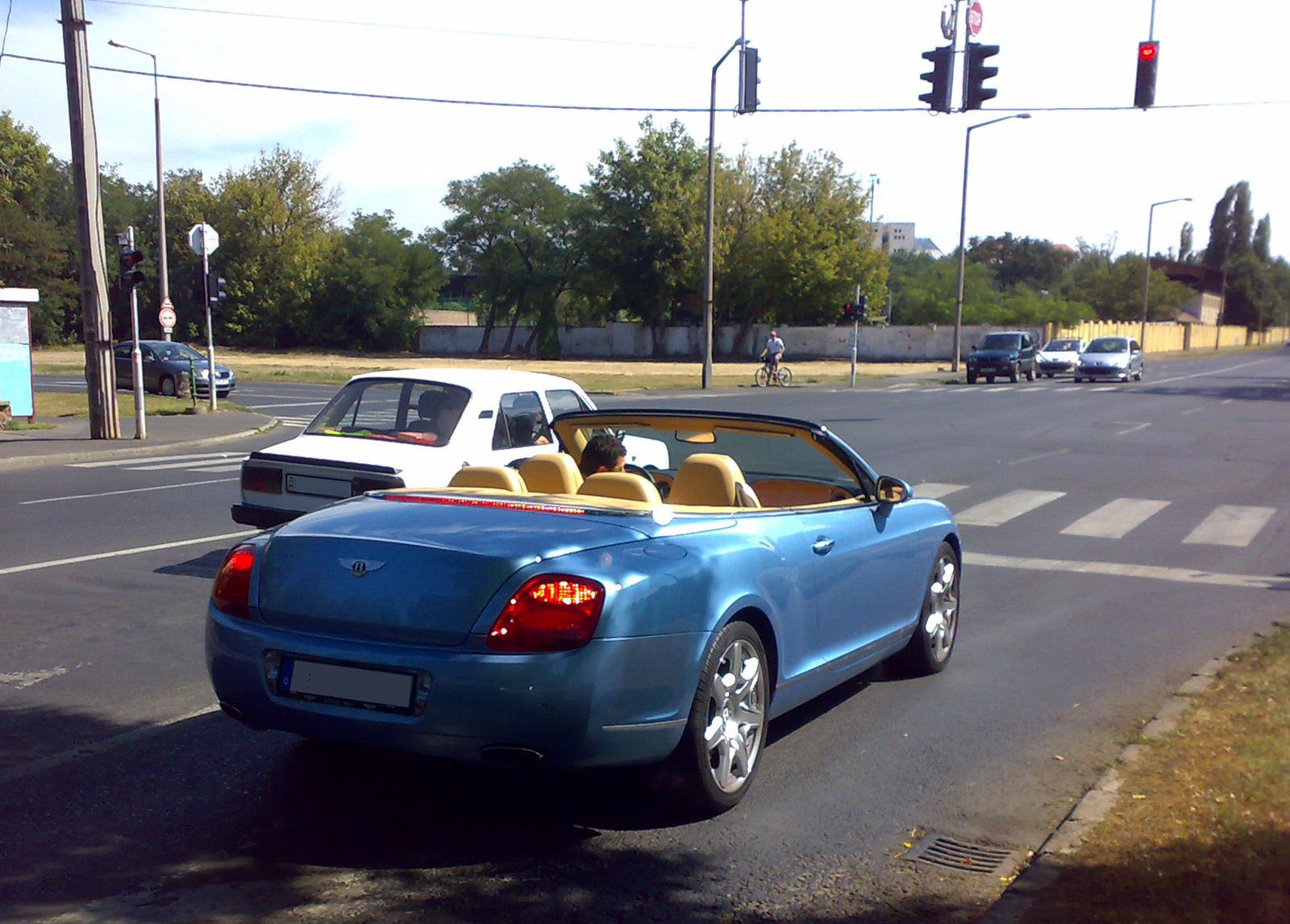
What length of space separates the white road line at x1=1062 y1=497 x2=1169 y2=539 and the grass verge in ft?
19.8

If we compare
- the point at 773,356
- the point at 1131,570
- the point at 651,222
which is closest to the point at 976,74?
the point at 1131,570

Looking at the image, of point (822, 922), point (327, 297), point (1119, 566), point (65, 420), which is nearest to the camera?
point (822, 922)

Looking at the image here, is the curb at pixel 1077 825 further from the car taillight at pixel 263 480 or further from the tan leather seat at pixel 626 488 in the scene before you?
the car taillight at pixel 263 480

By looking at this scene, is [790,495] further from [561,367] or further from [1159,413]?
[561,367]

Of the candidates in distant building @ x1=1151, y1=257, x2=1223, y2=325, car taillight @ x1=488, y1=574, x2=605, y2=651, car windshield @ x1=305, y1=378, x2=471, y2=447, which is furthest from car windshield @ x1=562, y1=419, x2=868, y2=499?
distant building @ x1=1151, y1=257, x2=1223, y2=325

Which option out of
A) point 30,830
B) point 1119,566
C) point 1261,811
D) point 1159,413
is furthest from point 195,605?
point 1159,413

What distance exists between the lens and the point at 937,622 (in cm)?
656

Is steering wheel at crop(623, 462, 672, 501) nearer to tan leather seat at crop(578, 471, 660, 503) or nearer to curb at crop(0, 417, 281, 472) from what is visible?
tan leather seat at crop(578, 471, 660, 503)

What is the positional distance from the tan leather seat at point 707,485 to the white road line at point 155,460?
566 inches

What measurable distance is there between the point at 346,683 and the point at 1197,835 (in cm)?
298

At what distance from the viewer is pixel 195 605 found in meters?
7.94

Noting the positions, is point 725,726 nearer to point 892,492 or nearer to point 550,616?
point 550,616

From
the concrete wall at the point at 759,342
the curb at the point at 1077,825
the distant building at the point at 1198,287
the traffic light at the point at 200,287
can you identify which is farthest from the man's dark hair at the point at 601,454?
the distant building at the point at 1198,287

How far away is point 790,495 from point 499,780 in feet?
7.36
